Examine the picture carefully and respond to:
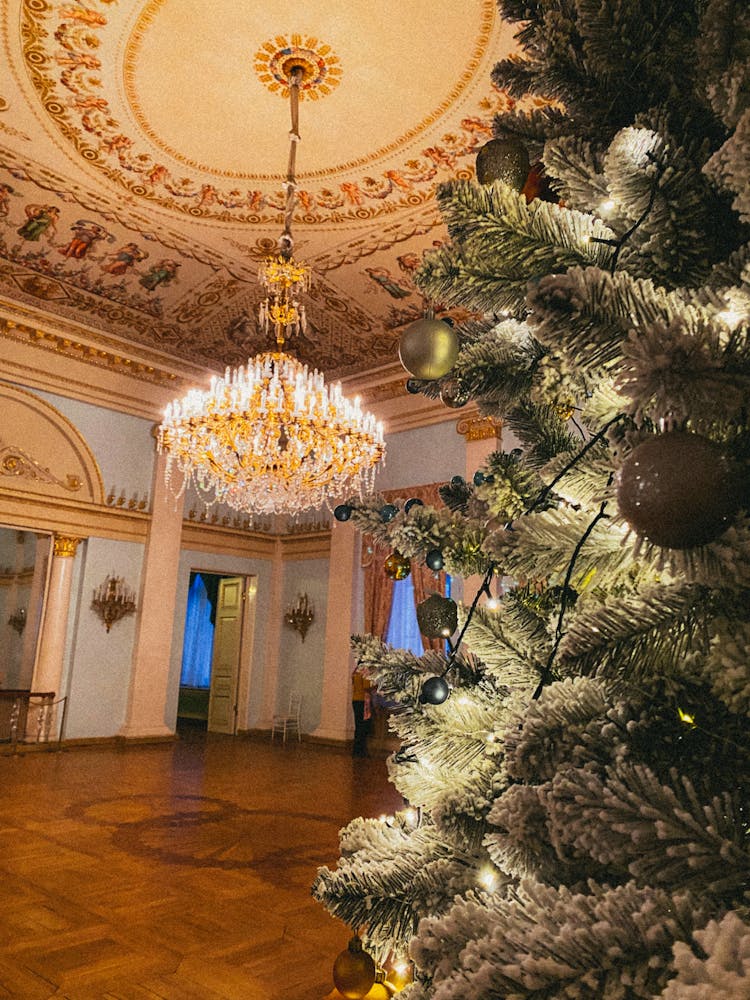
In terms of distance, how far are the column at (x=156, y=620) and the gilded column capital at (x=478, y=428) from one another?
4164mm

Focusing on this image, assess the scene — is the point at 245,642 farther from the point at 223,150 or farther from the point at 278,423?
the point at 223,150

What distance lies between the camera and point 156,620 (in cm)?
949

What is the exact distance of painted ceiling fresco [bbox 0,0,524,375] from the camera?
491cm

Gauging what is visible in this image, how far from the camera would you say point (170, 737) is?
947 centimetres

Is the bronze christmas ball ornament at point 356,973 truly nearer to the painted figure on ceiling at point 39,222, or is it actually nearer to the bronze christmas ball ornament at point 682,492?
the bronze christmas ball ornament at point 682,492

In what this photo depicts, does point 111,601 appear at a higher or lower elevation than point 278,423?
lower

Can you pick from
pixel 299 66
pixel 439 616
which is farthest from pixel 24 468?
pixel 439 616

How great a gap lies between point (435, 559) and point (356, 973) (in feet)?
3.70

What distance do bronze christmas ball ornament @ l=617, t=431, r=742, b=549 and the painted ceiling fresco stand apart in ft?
14.0

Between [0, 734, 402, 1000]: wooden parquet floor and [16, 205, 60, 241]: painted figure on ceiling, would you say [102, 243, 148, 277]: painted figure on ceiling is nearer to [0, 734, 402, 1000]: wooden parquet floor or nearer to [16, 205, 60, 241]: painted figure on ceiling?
[16, 205, 60, 241]: painted figure on ceiling

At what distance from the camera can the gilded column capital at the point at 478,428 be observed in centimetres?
889

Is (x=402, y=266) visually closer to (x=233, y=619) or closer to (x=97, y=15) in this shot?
(x=97, y=15)

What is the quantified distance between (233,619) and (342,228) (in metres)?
6.56

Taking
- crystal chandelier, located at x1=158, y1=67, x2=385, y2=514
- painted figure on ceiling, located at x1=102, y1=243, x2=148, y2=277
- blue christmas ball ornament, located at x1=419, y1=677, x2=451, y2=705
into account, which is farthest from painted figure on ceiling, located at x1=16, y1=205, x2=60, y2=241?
blue christmas ball ornament, located at x1=419, y1=677, x2=451, y2=705
